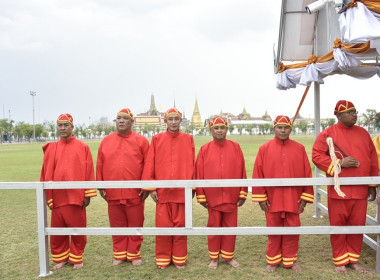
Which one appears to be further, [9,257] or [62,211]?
[9,257]

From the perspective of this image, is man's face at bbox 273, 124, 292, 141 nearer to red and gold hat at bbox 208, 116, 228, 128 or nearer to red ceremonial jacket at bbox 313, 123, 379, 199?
red ceremonial jacket at bbox 313, 123, 379, 199

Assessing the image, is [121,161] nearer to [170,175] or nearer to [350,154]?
[170,175]

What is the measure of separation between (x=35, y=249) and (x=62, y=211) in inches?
52.7

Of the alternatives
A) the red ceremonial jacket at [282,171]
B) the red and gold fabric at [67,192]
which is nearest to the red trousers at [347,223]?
the red ceremonial jacket at [282,171]

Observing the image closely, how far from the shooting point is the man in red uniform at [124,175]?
4.25 meters

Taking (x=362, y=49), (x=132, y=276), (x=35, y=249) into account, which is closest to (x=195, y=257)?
(x=132, y=276)

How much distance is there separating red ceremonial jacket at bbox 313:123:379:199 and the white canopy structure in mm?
862

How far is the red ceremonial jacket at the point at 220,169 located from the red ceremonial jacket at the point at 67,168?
4.64 feet

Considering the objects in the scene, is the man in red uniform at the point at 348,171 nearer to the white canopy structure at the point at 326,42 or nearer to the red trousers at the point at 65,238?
the white canopy structure at the point at 326,42

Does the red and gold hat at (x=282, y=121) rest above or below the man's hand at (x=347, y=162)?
above

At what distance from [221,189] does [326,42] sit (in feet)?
12.3

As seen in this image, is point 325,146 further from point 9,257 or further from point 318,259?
point 9,257

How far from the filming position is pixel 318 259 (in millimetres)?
4414

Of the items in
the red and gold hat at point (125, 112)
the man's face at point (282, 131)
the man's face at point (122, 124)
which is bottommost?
the man's face at point (282, 131)
